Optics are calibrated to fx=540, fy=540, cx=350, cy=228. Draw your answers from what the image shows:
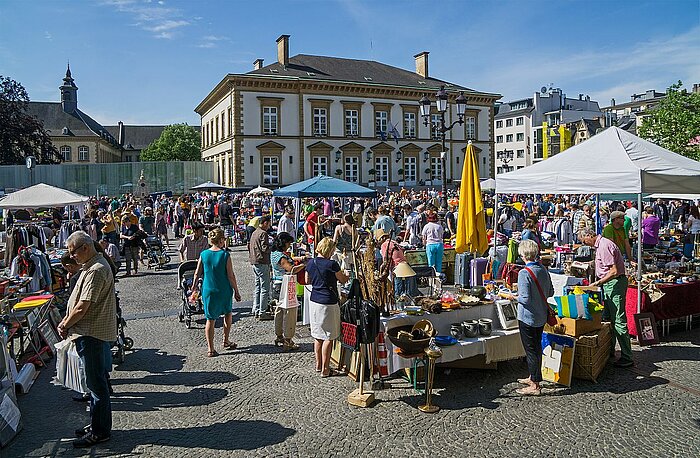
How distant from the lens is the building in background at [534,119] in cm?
8606

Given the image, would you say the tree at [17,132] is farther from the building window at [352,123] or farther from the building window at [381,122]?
the building window at [381,122]

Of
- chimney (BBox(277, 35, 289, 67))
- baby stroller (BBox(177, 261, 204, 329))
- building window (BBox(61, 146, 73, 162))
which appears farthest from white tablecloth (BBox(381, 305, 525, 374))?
building window (BBox(61, 146, 73, 162))

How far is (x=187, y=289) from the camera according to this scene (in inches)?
355

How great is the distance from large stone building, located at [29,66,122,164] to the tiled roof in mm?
41379

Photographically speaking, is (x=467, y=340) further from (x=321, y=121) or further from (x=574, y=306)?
(x=321, y=121)

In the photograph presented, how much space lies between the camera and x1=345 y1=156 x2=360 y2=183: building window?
165 feet

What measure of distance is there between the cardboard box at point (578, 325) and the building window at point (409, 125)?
4689 centimetres

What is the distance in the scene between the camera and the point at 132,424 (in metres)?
5.33

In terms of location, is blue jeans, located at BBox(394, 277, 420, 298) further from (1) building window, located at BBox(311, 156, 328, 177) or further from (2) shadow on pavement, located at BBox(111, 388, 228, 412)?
(1) building window, located at BBox(311, 156, 328, 177)

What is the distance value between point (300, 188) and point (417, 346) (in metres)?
8.86

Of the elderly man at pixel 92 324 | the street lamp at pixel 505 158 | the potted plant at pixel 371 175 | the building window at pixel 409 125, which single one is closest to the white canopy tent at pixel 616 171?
the elderly man at pixel 92 324

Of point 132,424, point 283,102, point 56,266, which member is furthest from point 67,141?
point 132,424

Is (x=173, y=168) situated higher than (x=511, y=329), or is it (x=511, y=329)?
(x=173, y=168)

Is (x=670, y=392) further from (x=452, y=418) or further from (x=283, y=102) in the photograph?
(x=283, y=102)
